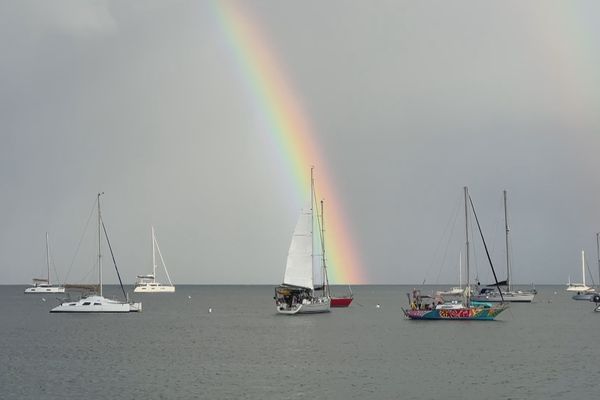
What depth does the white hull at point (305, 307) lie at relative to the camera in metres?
129

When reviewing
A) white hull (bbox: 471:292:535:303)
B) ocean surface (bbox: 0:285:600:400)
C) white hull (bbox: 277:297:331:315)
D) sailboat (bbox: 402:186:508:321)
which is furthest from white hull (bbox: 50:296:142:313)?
white hull (bbox: 471:292:535:303)

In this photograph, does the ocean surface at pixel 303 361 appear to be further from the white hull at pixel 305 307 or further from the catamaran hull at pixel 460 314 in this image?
the white hull at pixel 305 307

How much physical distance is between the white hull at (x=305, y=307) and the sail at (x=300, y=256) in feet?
18.8

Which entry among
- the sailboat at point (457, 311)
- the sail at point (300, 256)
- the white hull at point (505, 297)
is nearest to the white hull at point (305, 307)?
the sail at point (300, 256)

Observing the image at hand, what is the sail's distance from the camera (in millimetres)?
123812

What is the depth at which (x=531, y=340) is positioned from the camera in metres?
88.3

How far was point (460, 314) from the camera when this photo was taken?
363 ft

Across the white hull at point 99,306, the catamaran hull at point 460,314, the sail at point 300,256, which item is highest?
the sail at point 300,256

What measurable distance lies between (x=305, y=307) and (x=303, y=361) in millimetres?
60672

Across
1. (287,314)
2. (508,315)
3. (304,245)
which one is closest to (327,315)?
(287,314)

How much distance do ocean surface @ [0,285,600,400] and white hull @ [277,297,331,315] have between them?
13.3 metres

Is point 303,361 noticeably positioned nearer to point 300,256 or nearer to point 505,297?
point 300,256

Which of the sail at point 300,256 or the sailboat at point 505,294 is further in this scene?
the sailboat at point 505,294

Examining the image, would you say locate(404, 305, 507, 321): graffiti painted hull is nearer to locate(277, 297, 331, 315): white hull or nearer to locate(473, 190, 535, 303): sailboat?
locate(277, 297, 331, 315): white hull
